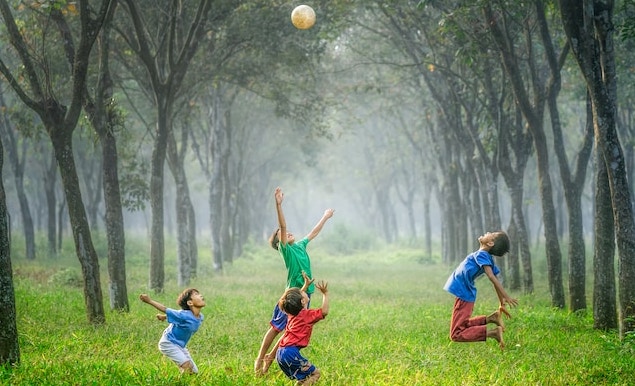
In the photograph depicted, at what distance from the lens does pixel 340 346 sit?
9.60 metres

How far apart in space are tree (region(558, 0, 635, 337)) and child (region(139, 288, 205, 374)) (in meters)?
6.08

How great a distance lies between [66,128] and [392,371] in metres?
6.99

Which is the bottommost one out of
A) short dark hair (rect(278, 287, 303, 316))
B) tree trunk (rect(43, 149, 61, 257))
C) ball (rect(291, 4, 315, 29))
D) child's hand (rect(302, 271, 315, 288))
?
short dark hair (rect(278, 287, 303, 316))

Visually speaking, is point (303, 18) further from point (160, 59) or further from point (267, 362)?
point (267, 362)

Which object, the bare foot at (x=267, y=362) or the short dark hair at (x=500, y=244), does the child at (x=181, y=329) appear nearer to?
the bare foot at (x=267, y=362)

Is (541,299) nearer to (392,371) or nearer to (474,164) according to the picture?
(474,164)

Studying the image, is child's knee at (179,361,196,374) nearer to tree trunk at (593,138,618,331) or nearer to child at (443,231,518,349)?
child at (443,231,518,349)

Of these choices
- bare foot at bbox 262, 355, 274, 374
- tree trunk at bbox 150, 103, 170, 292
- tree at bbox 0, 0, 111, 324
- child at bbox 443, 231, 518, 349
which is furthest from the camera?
tree trunk at bbox 150, 103, 170, 292

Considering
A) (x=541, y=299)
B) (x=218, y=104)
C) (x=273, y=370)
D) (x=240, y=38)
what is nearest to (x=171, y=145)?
(x=240, y=38)

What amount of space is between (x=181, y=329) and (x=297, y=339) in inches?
54.6

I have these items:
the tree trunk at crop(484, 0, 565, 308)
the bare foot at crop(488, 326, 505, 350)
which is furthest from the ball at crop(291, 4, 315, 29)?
the bare foot at crop(488, 326, 505, 350)

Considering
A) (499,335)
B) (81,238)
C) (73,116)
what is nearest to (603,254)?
(499,335)

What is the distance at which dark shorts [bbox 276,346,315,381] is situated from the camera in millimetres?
6801

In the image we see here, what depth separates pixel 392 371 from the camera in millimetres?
7809
